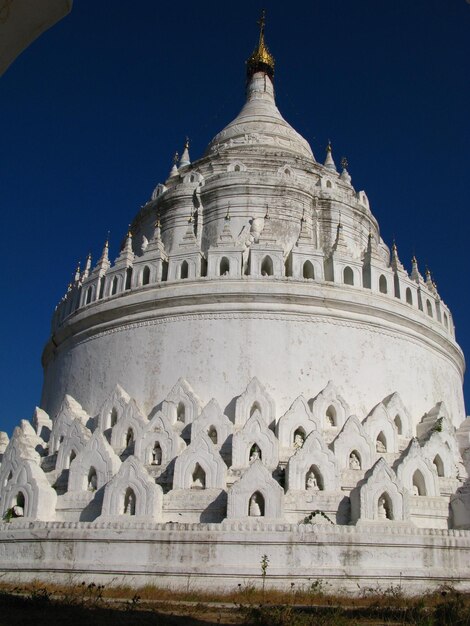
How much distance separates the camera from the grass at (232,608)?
927 centimetres

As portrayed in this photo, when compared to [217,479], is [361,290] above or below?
above

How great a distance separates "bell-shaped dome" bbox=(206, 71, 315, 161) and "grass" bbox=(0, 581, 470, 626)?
20.1m

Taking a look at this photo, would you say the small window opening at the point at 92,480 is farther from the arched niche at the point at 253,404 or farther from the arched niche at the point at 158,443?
the arched niche at the point at 253,404

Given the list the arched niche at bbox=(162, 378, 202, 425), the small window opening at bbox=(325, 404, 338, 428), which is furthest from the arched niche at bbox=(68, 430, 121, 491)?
the small window opening at bbox=(325, 404, 338, 428)

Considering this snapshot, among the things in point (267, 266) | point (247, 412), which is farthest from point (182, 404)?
point (267, 266)

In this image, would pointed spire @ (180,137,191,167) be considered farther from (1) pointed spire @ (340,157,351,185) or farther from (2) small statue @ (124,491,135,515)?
(2) small statue @ (124,491,135,515)

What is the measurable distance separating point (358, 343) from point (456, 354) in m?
5.72

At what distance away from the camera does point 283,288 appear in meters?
21.6

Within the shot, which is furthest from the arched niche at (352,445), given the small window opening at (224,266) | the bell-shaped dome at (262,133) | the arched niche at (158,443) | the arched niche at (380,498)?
the bell-shaped dome at (262,133)

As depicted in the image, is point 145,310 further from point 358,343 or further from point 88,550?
point 88,550

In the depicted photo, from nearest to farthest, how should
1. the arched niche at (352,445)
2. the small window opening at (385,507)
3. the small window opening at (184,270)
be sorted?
1. the small window opening at (385,507)
2. the arched niche at (352,445)
3. the small window opening at (184,270)

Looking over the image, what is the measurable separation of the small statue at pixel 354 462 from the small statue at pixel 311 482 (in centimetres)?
137

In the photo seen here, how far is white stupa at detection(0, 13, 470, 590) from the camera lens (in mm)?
15375

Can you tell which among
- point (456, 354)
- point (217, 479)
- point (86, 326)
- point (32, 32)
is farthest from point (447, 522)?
point (32, 32)
